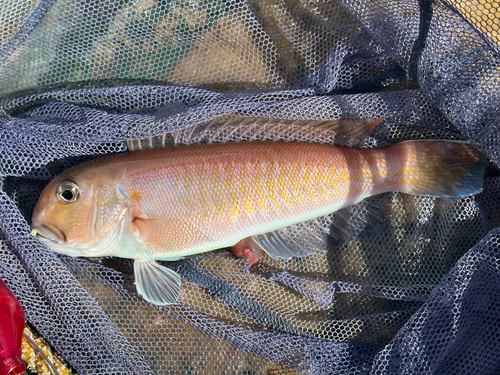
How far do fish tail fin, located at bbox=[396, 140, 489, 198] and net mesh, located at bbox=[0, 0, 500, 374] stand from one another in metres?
0.10

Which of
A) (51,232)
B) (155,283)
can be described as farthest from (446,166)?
(51,232)

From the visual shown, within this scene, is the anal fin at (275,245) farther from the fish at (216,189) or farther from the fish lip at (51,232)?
the fish lip at (51,232)

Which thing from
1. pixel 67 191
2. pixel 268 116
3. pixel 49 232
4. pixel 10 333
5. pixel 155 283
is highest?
pixel 268 116

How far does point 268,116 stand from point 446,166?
1.17m

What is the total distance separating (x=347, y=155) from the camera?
2.67 m

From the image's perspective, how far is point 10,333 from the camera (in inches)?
92.0

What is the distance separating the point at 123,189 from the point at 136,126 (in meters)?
0.38

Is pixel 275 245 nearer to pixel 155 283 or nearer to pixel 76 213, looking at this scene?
pixel 155 283

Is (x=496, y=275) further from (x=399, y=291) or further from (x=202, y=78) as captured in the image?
(x=202, y=78)

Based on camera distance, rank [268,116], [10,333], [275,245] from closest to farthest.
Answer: [10,333]
[268,116]
[275,245]

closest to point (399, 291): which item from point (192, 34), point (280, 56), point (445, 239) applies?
point (445, 239)

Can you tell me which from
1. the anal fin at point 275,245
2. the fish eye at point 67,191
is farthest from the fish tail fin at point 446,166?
the fish eye at point 67,191

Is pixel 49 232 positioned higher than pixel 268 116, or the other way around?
pixel 268 116

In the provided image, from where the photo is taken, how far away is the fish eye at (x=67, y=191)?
2.48m
